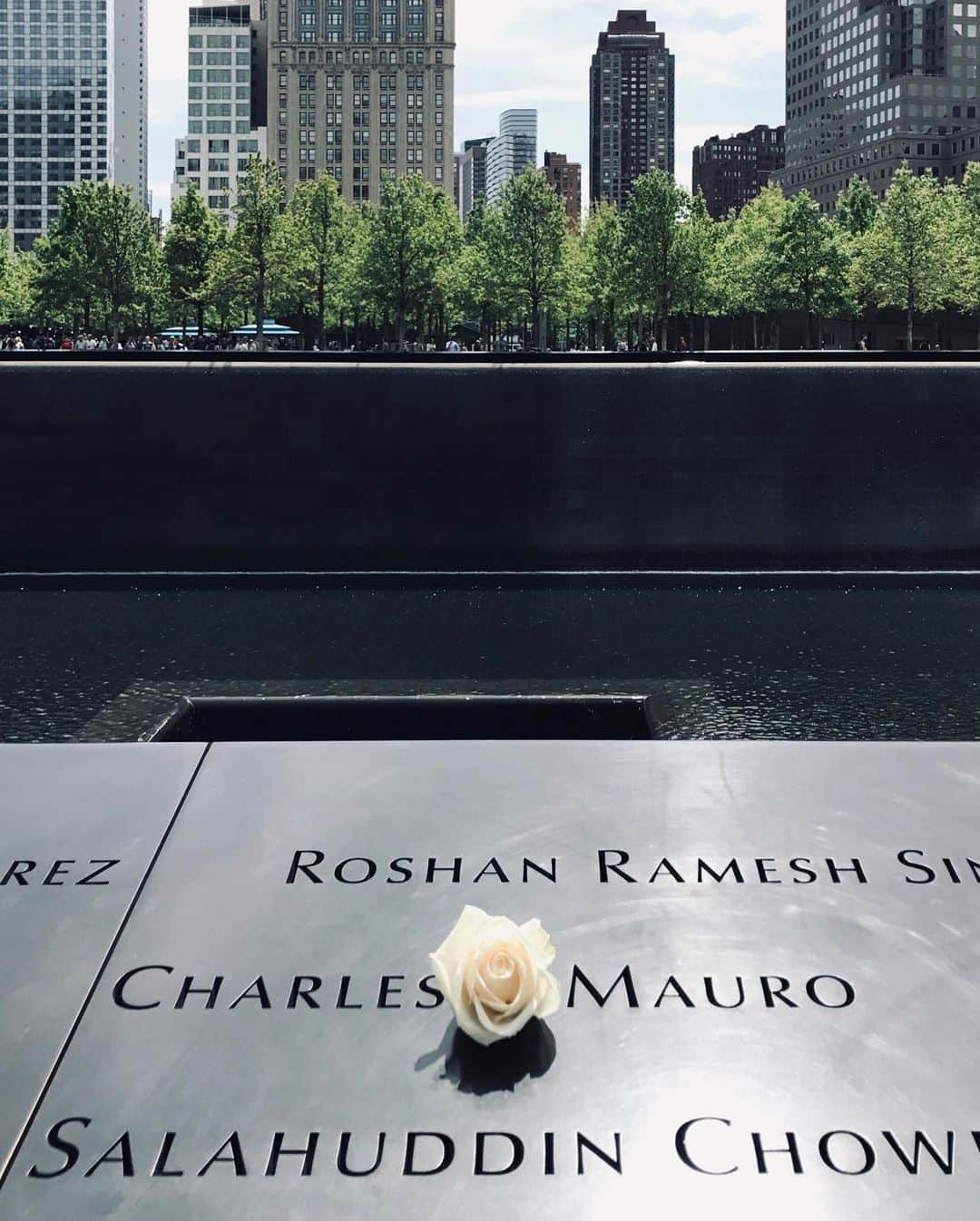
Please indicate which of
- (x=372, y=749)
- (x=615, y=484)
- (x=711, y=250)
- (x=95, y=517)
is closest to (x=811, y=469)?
(x=615, y=484)

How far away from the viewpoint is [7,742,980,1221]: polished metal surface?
2.95 metres

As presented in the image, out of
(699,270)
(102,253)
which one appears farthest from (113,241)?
(699,270)

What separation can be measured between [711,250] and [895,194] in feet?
21.0

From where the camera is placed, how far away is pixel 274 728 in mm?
7293

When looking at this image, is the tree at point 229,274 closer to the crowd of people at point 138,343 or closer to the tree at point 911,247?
the crowd of people at point 138,343

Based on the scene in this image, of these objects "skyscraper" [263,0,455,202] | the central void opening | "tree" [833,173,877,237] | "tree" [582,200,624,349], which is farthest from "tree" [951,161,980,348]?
"skyscraper" [263,0,455,202]

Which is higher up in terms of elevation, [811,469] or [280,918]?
[811,469]

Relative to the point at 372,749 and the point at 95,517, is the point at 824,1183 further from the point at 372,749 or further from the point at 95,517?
the point at 95,517

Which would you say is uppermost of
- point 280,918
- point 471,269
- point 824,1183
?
point 471,269

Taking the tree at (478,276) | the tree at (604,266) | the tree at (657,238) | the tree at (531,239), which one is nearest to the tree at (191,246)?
the tree at (478,276)

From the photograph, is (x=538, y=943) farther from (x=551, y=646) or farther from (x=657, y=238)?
(x=657, y=238)

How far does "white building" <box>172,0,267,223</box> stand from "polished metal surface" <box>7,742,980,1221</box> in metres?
171

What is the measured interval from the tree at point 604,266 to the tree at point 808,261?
18.7ft

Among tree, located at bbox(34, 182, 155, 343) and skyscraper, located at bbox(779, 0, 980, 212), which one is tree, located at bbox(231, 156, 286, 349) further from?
skyscraper, located at bbox(779, 0, 980, 212)
